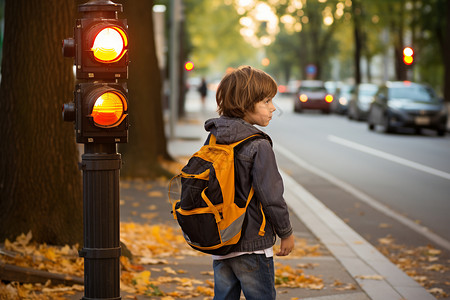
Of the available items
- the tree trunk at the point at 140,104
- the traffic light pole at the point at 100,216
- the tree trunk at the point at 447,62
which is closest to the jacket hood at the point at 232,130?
the traffic light pole at the point at 100,216

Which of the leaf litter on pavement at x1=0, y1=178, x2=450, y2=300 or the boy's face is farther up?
the boy's face

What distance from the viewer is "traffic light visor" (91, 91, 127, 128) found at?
396cm

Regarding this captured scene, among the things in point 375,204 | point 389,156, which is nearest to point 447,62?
point 389,156

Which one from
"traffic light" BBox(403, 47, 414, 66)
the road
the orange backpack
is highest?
"traffic light" BBox(403, 47, 414, 66)

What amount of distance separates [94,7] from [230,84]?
857mm

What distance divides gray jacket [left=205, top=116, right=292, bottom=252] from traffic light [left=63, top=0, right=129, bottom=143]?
563mm

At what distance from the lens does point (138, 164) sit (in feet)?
42.3

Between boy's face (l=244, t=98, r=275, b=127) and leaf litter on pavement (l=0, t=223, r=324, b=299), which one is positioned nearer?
boy's face (l=244, t=98, r=275, b=127)

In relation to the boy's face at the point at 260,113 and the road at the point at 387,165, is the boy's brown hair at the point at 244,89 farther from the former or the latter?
the road at the point at 387,165

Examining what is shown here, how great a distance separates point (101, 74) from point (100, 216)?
2.31 feet

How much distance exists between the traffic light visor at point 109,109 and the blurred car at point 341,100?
37.9m

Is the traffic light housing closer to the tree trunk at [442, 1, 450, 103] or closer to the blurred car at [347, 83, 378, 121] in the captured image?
the tree trunk at [442, 1, 450, 103]

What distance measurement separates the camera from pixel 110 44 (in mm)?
3973

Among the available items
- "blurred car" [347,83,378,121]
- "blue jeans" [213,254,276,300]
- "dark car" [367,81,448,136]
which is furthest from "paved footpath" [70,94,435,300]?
"blurred car" [347,83,378,121]
